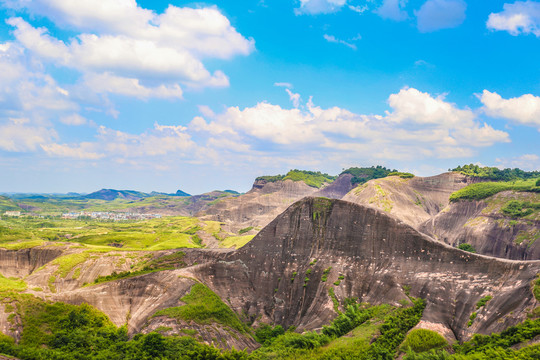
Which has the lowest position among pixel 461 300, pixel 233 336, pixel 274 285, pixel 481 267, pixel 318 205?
pixel 233 336

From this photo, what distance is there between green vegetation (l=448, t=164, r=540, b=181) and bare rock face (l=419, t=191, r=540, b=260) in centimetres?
3615

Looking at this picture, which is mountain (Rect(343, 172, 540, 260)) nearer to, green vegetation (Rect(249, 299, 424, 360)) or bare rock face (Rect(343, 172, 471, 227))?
bare rock face (Rect(343, 172, 471, 227))

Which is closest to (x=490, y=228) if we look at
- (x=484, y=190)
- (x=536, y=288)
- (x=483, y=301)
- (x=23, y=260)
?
(x=484, y=190)

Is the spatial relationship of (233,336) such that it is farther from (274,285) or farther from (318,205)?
(318,205)


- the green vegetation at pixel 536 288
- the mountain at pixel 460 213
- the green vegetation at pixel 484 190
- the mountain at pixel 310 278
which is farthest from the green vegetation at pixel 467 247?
the green vegetation at pixel 536 288

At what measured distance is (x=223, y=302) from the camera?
50969mm

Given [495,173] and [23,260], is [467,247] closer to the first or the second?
[495,173]

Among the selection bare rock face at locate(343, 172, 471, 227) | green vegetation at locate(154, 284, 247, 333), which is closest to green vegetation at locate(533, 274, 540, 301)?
green vegetation at locate(154, 284, 247, 333)

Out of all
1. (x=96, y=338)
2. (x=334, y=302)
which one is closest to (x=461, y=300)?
(x=334, y=302)

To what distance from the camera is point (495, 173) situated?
148 meters

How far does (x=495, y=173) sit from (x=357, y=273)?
12847 centimetres

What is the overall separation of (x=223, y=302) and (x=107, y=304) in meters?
15.0

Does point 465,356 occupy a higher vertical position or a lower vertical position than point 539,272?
lower

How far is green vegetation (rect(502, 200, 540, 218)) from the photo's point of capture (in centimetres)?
9619
